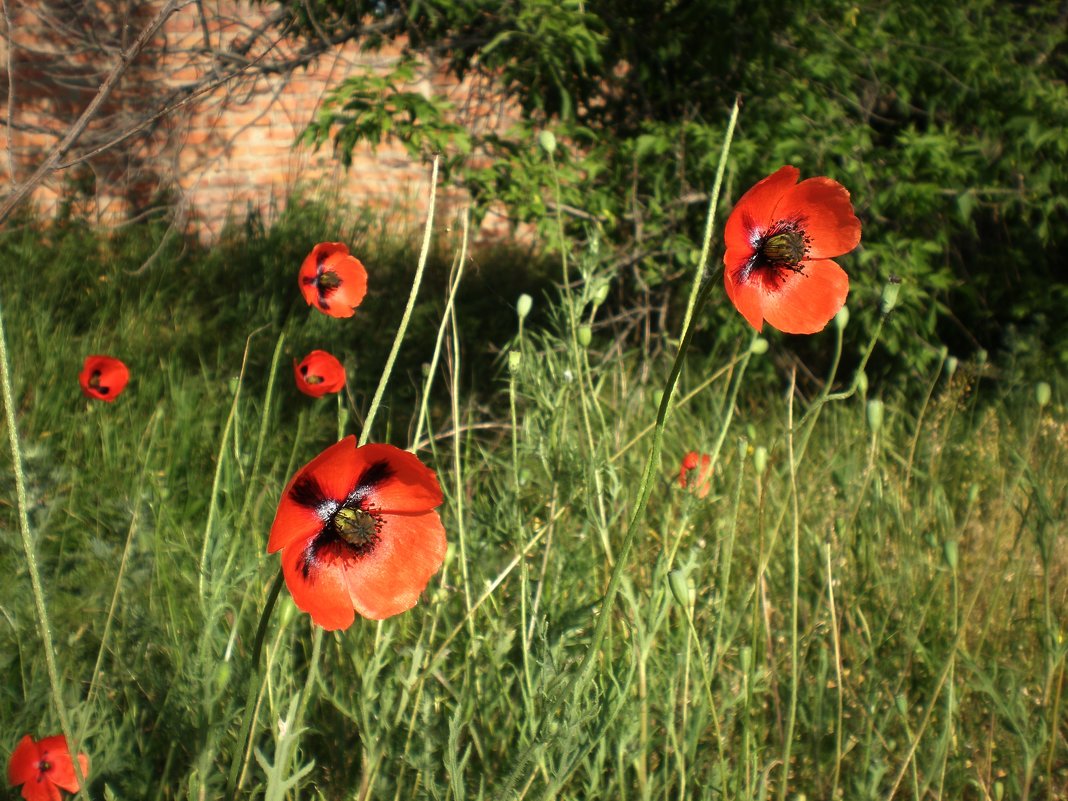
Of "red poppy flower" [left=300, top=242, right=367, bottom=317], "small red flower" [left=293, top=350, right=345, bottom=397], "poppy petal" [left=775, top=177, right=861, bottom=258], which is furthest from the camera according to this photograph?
"small red flower" [left=293, top=350, right=345, bottom=397]

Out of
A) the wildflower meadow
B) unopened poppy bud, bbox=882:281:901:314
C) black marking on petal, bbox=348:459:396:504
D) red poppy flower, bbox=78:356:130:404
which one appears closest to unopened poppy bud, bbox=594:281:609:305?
the wildflower meadow

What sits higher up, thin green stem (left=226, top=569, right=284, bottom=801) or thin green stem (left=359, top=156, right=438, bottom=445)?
thin green stem (left=359, top=156, right=438, bottom=445)

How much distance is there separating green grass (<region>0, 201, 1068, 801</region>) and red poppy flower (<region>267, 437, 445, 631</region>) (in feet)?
0.24

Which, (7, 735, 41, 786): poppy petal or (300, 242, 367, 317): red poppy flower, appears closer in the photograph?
(7, 735, 41, 786): poppy petal

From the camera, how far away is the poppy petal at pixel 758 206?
2.96 ft

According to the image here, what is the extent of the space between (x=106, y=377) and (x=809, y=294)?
1.85 meters

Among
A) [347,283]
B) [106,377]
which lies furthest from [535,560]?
[106,377]

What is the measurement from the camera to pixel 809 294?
3.41 ft

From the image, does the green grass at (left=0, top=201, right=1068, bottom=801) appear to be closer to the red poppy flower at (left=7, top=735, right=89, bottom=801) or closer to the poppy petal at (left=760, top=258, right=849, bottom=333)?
the red poppy flower at (left=7, top=735, right=89, bottom=801)

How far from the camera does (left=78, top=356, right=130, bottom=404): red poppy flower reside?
236 centimetres

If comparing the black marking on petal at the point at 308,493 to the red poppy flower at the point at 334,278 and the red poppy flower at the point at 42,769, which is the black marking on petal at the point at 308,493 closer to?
the red poppy flower at the point at 42,769

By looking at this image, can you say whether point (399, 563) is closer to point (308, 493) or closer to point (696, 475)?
point (308, 493)

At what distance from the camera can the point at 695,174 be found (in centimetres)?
339

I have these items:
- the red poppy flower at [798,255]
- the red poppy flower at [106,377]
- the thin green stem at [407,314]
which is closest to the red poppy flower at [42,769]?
the thin green stem at [407,314]
